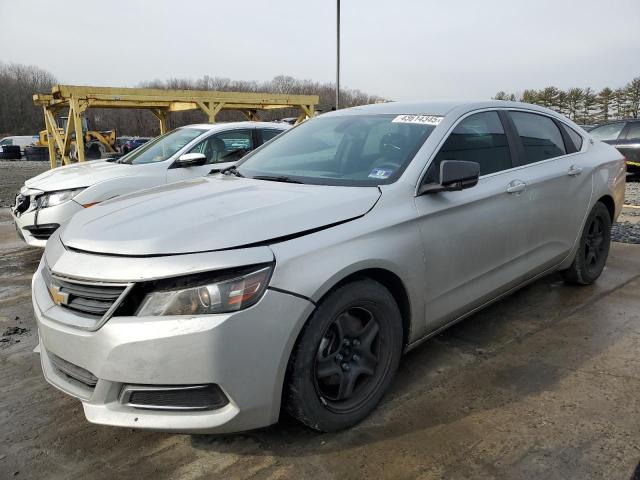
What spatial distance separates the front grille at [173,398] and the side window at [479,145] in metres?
1.63

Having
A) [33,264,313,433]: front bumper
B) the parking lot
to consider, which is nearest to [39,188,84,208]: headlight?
the parking lot

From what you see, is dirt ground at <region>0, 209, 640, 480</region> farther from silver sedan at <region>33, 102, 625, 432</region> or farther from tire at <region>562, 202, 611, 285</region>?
tire at <region>562, 202, 611, 285</region>

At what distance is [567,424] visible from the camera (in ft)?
8.11

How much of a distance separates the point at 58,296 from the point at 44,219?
12.1 feet

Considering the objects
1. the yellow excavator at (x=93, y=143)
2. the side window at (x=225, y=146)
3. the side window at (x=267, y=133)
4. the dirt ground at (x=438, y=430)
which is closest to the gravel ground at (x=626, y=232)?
the dirt ground at (x=438, y=430)

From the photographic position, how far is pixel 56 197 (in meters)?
5.56

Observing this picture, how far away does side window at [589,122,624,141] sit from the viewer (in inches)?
491

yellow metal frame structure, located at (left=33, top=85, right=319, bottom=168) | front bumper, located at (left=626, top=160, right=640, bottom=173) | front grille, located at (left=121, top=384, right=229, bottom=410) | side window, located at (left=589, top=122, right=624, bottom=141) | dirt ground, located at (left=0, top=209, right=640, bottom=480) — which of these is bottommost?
dirt ground, located at (left=0, top=209, right=640, bottom=480)

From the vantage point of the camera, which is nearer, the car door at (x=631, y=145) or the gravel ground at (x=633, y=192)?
the gravel ground at (x=633, y=192)

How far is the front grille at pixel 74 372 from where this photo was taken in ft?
6.93

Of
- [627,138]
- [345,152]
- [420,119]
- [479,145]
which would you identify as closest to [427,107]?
[420,119]

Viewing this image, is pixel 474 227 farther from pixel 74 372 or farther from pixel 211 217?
pixel 74 372

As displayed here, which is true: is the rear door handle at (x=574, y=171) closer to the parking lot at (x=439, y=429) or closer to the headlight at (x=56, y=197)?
the parking lot at (x=439, y=429)

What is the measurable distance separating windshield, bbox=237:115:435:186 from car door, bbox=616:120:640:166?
11.0 meters
